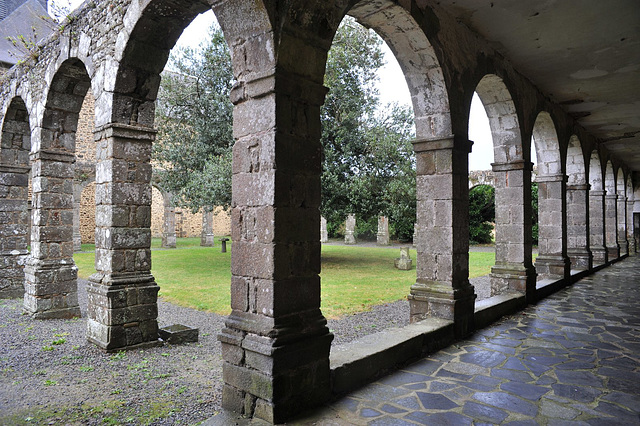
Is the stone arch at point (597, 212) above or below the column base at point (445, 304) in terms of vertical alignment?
above

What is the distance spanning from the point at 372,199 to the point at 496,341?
7680mm

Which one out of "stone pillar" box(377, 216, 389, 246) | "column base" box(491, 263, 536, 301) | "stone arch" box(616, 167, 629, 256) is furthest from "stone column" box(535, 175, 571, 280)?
"stone pillar" box(377, 216, 389, 246)

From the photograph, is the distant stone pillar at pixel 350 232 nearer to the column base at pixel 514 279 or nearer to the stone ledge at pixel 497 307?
the column base at pixel 514 279

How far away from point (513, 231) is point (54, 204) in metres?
6.94

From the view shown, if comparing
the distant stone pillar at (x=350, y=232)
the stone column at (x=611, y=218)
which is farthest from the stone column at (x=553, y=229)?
the distant stone pillar at (x=350, y=232)

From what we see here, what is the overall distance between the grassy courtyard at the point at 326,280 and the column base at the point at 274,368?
3.99 meters

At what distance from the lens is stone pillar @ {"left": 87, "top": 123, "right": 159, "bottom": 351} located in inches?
184

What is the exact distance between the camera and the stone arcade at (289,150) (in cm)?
267

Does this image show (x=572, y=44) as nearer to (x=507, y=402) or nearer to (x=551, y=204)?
(x=551, y=204)

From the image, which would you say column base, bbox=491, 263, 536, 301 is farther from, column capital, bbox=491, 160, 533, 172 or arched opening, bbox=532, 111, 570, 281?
arched opening, bbox=532, 111, 570, 281

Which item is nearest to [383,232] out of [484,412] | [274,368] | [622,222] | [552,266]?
[622,222]

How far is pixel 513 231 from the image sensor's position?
21.2 ft

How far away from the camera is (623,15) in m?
4.79

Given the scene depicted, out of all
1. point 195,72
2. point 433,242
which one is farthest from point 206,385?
point 195,72
